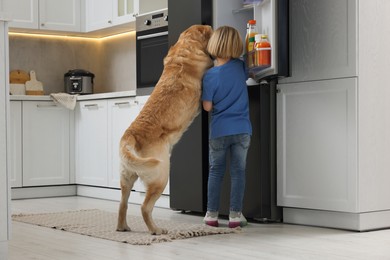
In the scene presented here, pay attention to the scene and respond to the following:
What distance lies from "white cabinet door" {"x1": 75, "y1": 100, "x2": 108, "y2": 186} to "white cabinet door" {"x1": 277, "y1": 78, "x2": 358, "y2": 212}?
218cm

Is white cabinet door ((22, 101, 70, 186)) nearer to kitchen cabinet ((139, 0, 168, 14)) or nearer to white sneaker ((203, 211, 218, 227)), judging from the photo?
kitchen cabinet ((139, 0, 168, 14))

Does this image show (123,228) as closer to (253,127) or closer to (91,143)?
(253,127)

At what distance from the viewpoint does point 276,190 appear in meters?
4.41

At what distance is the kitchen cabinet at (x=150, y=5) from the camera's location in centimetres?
582

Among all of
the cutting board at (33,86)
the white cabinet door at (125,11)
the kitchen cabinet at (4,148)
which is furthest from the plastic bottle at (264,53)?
the cutting board at (33,86)

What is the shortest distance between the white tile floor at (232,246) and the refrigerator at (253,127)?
257 millimetres

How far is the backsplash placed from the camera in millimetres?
6825

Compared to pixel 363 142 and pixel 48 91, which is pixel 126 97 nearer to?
pixel 48 91

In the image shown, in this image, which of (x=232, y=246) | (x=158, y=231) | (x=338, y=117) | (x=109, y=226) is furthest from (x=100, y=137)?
(x=232, y=246)

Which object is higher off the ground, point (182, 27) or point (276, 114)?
point (182, 27)

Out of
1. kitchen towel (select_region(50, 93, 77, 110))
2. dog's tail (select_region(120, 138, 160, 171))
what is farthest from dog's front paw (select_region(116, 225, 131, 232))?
kitchen towel (select_region(50, 93, 77, 110))

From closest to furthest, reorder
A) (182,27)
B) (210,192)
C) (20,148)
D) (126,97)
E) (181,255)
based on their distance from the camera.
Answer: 1. (181,255)
2. (210,192)
3. (182,27)
4. (126,97)
5. (20,148)

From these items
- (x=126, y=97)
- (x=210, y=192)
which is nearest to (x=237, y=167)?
(x=210, y=192)

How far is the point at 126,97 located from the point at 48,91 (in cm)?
149
